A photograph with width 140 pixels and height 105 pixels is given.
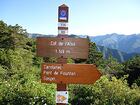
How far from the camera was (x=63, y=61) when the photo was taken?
9211mm

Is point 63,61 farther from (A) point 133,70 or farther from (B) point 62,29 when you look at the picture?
(A) point 133,70

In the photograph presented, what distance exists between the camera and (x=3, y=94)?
1983 cm

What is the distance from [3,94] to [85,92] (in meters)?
6.20

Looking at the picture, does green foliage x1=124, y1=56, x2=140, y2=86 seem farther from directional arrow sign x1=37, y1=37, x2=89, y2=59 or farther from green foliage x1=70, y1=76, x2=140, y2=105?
directional arrow sign x1=37, y1=37, x2=89, y2=59

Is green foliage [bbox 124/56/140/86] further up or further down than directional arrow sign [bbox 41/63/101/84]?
further down

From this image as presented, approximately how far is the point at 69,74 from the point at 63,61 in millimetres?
341

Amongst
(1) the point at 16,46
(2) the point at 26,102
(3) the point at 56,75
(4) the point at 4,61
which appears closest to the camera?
(3) the point at 56,75

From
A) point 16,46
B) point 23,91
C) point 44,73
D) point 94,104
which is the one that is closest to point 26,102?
point 23,91

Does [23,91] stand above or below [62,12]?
below

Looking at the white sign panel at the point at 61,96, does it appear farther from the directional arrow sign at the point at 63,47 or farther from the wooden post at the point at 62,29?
the directional arrow sign at the point at 63,47

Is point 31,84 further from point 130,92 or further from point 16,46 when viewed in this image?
point 16,46

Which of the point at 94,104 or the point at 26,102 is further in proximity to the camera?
the point at 94,104

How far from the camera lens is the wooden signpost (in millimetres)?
9133

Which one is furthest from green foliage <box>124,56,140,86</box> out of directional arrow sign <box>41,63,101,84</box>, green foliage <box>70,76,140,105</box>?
directional arrow sign <box>41,63,101,84</box>
